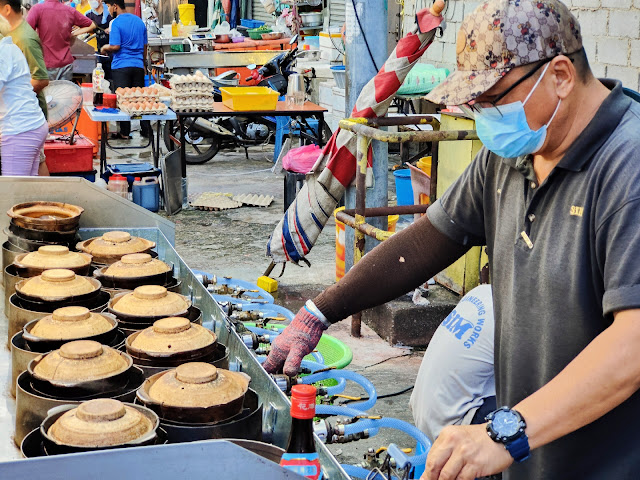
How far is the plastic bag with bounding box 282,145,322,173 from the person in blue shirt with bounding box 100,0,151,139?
6823mm

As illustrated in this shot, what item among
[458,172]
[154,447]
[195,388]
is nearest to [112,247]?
[195,388]

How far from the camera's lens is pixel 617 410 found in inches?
75.7

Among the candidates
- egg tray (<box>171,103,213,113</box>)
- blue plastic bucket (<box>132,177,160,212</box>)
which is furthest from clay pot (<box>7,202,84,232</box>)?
egg tray (<box>171,103,213,113</box>)

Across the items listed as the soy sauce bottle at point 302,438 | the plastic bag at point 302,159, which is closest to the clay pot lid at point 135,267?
the soy sauce bottle at point 302,438

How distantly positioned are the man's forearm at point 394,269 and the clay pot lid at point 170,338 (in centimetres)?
39

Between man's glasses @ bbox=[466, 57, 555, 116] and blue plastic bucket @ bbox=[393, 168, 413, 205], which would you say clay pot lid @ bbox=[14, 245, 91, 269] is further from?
blue plastic bucket @ bbox=[393, 168, 413, 205]

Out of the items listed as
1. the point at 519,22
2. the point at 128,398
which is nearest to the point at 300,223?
the point at 128,398

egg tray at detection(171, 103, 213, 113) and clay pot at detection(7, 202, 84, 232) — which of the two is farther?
egg tray at detection(171, 103, 213, 113)

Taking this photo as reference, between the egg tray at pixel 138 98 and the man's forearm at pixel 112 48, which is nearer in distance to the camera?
the egg tray at pixel 138 98

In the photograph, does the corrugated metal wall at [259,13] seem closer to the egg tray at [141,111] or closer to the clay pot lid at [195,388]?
the egg tray at [141,111]

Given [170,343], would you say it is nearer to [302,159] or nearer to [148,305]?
[148,305]

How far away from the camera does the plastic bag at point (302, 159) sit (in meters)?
6.80

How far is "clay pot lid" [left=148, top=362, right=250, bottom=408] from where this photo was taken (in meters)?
2.17

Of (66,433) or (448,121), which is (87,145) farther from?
(66,433)
